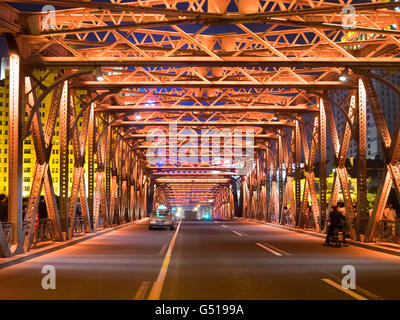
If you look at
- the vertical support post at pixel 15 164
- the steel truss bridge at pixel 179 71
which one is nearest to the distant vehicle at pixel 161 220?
the steel truss bridge at pixel 179 71

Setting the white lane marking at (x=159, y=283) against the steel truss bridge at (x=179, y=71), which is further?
the steel truss bridge at (x=179, y=71)

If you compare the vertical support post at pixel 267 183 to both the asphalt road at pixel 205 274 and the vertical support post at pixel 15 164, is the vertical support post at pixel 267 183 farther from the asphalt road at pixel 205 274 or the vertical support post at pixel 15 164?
the vertical support post at pixel 15 164

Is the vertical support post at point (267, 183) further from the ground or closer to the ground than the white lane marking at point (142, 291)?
further from the ground

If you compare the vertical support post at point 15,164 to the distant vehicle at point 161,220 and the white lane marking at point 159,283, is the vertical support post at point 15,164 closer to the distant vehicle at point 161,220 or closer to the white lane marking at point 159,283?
the white lane marking at point 159,283

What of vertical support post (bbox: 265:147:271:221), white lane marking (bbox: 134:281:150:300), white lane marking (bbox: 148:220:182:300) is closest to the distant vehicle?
vertical support post (bbox: 265:147:271:221)

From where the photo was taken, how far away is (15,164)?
1788cm

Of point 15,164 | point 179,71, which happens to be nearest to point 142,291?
point 15,164

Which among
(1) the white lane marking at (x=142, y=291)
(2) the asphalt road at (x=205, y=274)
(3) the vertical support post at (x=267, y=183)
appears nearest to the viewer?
(1) the white lane marking at (x=142, y=291)

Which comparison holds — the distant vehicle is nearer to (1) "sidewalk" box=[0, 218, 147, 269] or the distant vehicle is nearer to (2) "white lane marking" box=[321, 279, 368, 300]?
(1) "sidewalk" box=[0, 218, 147, 269]

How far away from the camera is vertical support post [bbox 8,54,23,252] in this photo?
58.2 feet

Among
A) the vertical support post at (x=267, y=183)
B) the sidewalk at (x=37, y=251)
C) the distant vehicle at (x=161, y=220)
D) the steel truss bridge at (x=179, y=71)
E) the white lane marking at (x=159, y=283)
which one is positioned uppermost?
the steel truss bridge at (x=179, y=71)

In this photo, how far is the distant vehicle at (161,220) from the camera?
128 feet

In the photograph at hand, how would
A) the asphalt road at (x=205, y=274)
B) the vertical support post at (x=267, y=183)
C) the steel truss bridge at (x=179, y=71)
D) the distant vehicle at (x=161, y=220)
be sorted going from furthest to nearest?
the vertical support post at (x=267, y=183) → the distant vehicle at (x=161, y=220) → the steel truss bridge at (x=179, y=71) → the asphalt road at (x=205, y=274)
